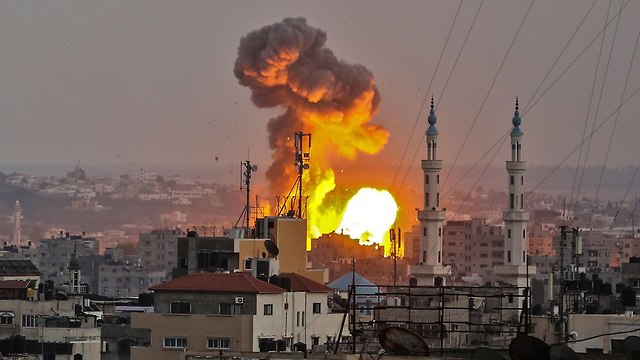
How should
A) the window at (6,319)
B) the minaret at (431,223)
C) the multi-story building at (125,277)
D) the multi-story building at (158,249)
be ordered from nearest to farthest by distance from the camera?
the window at (6,319) < the minaret at (431,223) < the multi-story building at (125,277) < the multi-story building at (158,249)

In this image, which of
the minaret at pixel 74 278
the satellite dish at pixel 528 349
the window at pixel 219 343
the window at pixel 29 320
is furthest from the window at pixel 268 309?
the minaret at pixel 74 278

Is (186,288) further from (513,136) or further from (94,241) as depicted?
(94,241)

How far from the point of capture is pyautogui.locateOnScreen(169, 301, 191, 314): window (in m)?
50.1

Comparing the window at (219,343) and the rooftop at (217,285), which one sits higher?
the rooftop at (217,285)

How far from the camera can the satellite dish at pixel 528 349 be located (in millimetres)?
24422

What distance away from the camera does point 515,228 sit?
101312mm

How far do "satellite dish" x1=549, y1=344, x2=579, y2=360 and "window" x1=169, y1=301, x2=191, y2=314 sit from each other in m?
26.5

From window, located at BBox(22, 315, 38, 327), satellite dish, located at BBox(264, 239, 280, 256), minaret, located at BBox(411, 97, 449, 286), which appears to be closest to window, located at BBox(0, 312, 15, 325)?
window, located at BBox(22, 315, 38, 327)

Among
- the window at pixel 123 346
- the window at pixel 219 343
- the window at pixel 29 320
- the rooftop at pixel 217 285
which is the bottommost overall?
the window at pixel 123 346

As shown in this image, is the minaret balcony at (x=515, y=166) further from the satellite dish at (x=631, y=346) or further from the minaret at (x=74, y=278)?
the satellite dish at (x=631, y=346)

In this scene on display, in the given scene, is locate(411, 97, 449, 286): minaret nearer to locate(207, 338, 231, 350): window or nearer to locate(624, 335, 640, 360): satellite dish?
locate(207, 338, 231, 350): window

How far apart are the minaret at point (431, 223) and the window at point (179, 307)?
1853 inches

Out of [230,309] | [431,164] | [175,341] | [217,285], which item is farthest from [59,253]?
[175,341]

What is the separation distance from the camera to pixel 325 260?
130 m
